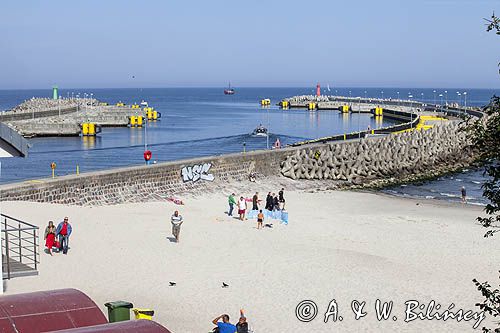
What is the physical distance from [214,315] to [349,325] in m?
2.53

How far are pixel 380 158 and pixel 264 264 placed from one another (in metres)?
26.2

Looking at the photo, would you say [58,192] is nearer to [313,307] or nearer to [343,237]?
[343,237]

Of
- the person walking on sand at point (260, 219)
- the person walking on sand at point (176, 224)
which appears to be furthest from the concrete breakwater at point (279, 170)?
the person walking on sand at point (260, 219)

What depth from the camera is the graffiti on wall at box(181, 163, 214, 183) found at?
105 feet

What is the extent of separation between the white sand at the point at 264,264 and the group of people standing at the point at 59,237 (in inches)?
13.7

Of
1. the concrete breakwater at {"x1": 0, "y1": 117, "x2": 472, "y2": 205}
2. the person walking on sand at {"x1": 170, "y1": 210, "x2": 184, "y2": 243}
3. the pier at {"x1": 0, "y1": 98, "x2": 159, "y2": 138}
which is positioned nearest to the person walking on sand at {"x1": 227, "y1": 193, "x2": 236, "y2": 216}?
the concrete breakwater at {"x1": 0, "y1": 117, "x2": 472, "y2": 205}

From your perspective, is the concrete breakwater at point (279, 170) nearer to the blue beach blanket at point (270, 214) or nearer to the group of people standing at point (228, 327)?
the blue beach blanket at point (270, 214)

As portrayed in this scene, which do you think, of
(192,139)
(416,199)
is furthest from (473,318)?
(192,139)

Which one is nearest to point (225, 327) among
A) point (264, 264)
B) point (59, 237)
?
point (264, 264)

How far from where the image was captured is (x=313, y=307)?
15.1 meters

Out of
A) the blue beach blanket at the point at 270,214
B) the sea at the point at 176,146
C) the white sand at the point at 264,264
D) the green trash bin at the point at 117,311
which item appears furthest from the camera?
the sea at the point at 176,146

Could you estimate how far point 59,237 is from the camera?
60.5ft

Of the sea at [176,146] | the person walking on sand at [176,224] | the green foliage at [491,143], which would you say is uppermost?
the green foliage at [491,143]

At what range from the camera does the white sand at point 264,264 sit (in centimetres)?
1488
